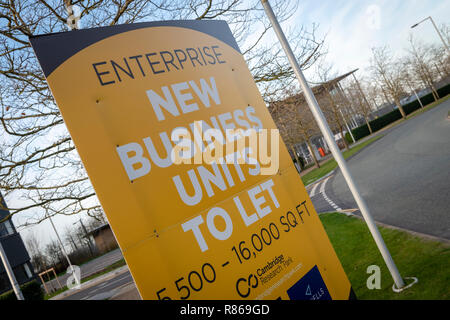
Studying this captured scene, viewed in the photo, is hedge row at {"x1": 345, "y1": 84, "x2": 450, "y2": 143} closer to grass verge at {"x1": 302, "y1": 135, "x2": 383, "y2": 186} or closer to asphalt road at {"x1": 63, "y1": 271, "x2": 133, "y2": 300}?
grass verge at {"x1": 302, "y1": 135, "x2": 383, "y2": 186}

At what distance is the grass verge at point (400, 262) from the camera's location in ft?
13.6

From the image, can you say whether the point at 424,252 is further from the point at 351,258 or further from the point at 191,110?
the point at 191,110

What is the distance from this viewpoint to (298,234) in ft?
9.66

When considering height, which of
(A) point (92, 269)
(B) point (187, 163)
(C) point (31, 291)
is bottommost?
(A) point (92, 269)

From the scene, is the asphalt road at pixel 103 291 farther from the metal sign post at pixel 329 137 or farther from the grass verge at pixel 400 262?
the metal sign post at pixel 329 137

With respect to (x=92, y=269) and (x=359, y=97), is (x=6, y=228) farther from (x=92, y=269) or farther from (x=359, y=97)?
(x=359, y=97)

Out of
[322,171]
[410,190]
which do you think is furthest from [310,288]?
[322,171]

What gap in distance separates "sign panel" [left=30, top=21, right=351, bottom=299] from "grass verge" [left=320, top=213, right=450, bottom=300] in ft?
6.09

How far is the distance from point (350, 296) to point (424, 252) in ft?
9.92

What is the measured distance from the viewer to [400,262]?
5230mm

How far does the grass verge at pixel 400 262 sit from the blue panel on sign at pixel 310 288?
1968 mm

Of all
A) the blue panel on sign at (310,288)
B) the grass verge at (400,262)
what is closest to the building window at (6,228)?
the grass verge at (400,262)

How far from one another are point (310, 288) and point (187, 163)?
1611 mm
